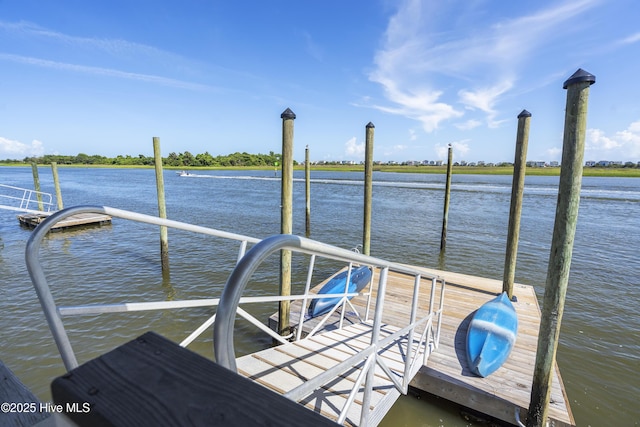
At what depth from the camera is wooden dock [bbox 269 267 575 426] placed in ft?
13.0

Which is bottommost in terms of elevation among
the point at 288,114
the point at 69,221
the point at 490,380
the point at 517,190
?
the point at 490,380

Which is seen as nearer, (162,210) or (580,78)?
(580,78)

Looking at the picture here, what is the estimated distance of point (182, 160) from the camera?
376 feet

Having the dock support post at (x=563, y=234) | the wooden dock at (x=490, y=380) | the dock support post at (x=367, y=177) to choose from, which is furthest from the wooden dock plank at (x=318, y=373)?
the dock support post at (x=367, y=177)

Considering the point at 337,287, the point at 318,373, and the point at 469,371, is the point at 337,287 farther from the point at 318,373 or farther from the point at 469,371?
the point at 318,373

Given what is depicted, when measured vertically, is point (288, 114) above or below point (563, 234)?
above

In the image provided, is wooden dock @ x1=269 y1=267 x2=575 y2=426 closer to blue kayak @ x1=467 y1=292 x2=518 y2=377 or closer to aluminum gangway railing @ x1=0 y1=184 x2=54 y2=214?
blue kayak @ x1=467 y1=292 x2=518 y2=377

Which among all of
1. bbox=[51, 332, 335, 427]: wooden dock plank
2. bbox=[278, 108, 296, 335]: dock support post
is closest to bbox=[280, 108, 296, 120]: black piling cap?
bbox=[278, 108, 296, 335]: dock support post

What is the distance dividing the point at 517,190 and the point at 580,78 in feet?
11.6

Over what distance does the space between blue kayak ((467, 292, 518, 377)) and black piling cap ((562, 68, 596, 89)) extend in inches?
144

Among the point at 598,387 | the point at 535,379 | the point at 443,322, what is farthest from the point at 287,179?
the point at 598,387

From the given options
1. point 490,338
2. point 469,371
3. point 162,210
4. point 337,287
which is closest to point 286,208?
point 337,287

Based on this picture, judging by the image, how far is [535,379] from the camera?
383cm

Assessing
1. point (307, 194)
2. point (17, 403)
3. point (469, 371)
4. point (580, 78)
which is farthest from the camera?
point (307, 194)
